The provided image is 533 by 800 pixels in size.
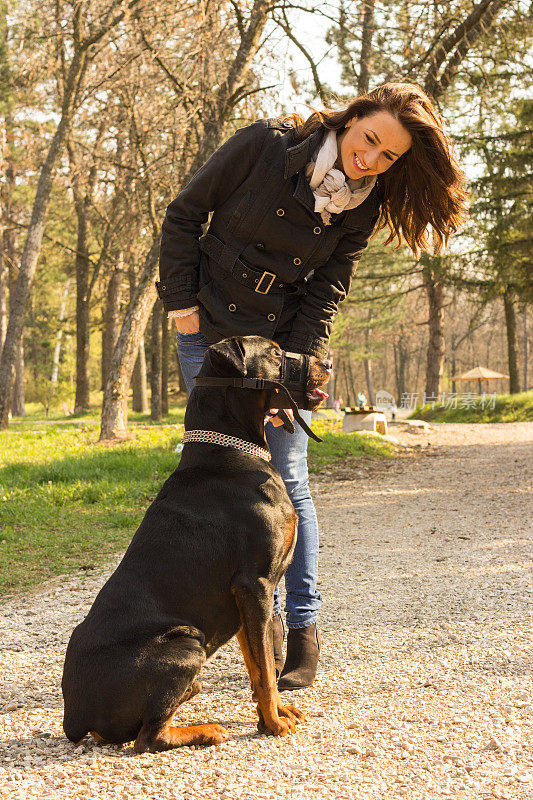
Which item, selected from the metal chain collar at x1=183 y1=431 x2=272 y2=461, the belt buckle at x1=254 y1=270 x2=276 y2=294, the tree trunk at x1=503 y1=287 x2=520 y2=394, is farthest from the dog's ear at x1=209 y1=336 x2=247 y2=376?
the tree trunk at x1=503 y1=287 x2=520 y2=394

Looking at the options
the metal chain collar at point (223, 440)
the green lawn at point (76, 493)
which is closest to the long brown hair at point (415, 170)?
the metal chain collar at point (223, 440)

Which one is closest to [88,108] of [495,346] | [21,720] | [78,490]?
[78,490]

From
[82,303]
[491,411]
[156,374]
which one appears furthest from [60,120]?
[491,411]

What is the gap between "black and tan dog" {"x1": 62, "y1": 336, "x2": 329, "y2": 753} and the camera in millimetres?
2355

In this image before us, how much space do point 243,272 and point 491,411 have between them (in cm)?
1836

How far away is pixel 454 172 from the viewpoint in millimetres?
3041

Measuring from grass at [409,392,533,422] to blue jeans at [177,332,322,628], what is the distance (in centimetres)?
1677

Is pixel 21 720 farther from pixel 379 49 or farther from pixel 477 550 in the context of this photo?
pixel 379 49

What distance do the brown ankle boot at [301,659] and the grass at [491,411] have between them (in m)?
16.8

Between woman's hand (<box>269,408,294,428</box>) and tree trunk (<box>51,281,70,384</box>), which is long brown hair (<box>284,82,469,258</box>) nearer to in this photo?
woman's hand (<box>269,408,294,428</box>)

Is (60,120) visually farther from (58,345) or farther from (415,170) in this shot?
(58,345)

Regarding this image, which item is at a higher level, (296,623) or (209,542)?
(209,542)

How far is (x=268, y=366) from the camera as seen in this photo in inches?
112

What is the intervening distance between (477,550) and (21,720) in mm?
3676
